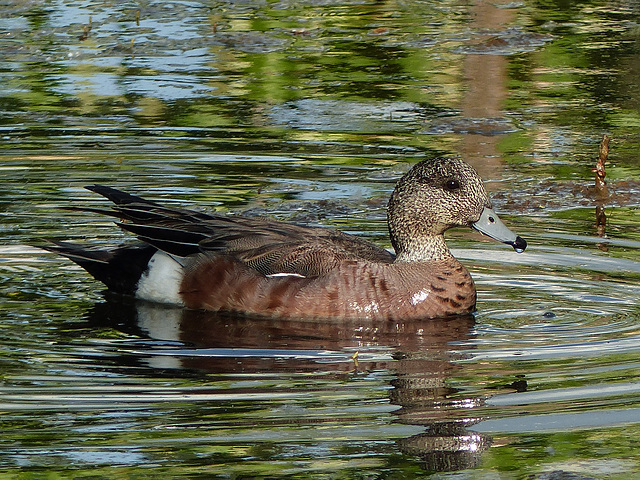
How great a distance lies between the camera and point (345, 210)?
7746 mm

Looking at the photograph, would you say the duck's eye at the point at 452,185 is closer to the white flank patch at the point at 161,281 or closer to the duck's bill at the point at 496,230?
the duck's bill at the point at 496,230

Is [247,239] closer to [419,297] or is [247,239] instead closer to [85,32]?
[419,297]

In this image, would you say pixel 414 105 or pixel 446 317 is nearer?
pixel 446 317

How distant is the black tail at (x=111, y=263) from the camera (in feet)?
22.2

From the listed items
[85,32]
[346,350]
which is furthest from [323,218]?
[85,32]

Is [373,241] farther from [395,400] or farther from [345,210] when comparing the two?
[395,400]

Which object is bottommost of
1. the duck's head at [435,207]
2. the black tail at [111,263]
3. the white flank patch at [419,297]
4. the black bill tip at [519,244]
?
the white flank patch at [419,297]

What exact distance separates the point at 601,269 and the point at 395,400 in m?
2.26

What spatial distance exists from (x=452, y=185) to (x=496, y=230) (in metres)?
0.32

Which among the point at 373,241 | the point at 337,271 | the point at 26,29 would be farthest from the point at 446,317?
the point at 26,29

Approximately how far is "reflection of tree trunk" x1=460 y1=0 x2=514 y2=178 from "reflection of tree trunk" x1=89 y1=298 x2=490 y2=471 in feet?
8.22

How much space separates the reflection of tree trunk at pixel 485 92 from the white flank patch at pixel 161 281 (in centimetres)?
250

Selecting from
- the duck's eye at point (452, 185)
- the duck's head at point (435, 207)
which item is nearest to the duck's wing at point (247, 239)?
the duck's head at point (435, 207)

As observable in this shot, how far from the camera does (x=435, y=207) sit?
6605mm
